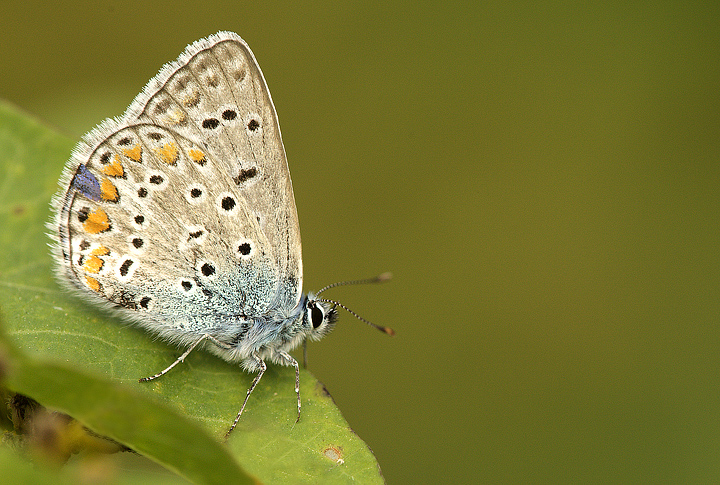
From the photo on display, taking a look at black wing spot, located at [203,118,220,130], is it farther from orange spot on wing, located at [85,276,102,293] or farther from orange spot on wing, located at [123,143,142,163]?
orange spot on wing, located at [85,276,102,293]

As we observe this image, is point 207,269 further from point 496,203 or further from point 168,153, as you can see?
point 496,203

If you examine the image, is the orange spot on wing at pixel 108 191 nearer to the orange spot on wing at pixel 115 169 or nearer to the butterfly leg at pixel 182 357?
the orange spot on wing at pixel 115 169

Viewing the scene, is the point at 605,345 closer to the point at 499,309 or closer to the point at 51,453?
the point at 499,309

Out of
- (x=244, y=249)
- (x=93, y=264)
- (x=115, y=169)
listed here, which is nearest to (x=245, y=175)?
(x=244, y=249)

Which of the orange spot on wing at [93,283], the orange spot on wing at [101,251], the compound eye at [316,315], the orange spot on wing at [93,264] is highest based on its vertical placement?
the orange spot on wing at [101,251]

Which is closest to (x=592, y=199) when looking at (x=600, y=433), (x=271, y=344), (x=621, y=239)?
(x=621, y=239)

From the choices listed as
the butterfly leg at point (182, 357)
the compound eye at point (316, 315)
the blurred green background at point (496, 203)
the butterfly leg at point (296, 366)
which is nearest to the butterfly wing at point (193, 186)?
the butterfly leg at point (182, 357)
